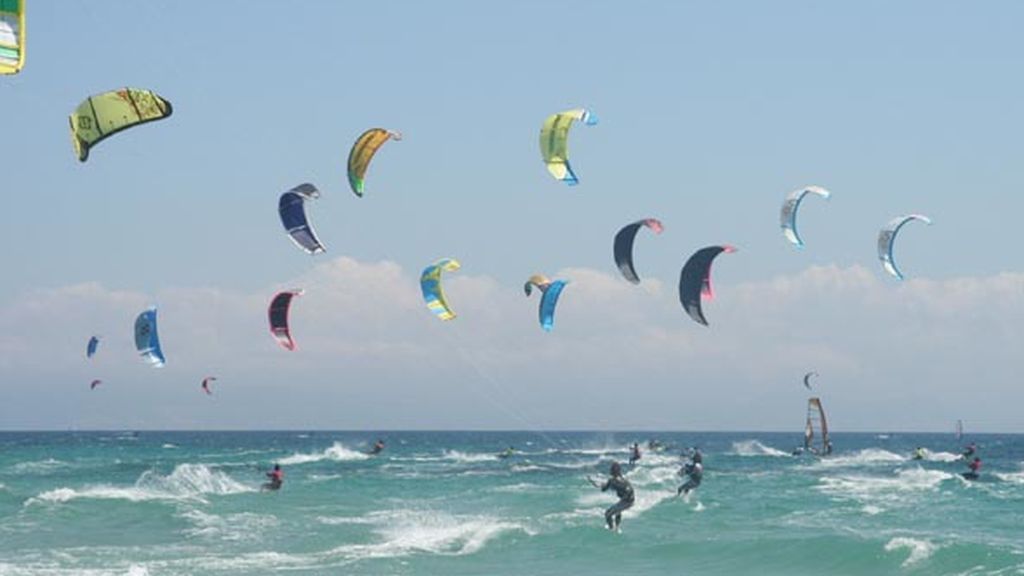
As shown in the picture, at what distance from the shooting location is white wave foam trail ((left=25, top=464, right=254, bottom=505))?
117ft

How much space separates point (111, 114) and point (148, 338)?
34.2 ft

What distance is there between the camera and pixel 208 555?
2423 cm

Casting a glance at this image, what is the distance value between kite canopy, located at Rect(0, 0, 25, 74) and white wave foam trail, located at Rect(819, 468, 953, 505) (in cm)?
2750

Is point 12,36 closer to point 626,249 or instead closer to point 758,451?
point 626,249

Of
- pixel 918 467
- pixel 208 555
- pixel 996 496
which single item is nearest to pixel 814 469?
pixel 918 467

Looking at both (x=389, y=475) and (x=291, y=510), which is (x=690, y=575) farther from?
(x=389, y=475)

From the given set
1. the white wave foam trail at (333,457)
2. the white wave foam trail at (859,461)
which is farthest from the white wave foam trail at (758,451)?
the white wave foam trail at (333,457)

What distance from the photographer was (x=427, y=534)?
89.4 ft

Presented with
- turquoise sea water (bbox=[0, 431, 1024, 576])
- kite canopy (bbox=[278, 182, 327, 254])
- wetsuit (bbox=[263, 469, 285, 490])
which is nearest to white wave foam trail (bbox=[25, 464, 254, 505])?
turquoise sea water (bbox=[0, 431, 1024, 576])

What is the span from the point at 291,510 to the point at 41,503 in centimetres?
611

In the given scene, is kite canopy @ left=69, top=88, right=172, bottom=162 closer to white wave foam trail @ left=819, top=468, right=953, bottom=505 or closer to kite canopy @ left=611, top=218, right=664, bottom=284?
kite canopy @ left=611, top=218, right=664, bottom=284

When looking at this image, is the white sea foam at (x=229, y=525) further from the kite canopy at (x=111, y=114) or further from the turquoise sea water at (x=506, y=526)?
the kite canopy at (x=111, y=114)

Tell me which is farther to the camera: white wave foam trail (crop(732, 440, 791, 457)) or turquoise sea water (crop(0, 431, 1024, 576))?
white wave foam trail (crop(732, 440, 791, 457))

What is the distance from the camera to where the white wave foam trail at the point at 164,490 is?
3559 cm
